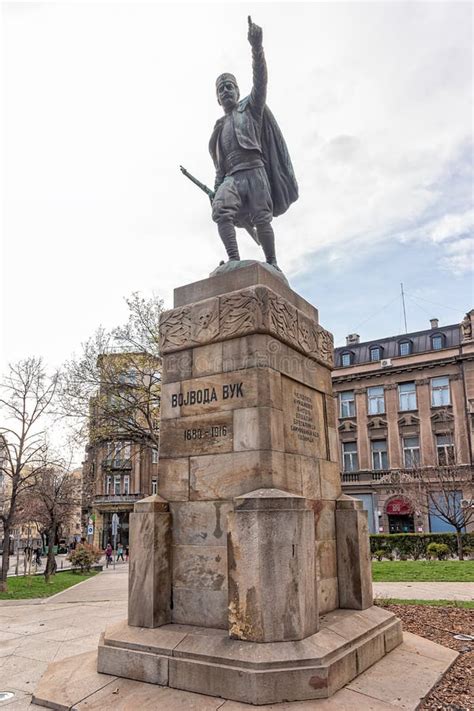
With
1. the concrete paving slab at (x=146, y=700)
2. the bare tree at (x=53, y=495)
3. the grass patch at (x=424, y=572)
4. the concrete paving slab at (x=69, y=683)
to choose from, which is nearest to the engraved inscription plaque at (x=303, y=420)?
the concrete paving slab at (x=146, y=700)

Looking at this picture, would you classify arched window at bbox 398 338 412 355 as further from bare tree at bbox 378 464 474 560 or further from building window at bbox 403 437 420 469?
bare tree at bbox 378 464 474 560

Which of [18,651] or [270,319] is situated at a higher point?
[270,319]

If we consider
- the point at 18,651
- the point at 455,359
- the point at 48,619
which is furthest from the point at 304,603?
the point at 455,359

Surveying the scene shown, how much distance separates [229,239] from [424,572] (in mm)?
14951

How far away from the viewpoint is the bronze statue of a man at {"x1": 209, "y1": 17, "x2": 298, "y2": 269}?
782 centimetres

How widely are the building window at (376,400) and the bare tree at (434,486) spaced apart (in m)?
6.13

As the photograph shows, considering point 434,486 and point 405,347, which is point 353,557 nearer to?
point 434,486

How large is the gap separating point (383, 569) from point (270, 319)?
1559cm

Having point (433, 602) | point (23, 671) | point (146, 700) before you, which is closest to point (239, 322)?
point (146, 700)

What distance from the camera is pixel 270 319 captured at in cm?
652

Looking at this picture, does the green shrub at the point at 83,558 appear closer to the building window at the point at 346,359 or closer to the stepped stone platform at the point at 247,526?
the stepped stone platform at the point at 247,526

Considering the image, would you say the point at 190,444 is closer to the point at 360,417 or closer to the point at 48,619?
the point at 48,619

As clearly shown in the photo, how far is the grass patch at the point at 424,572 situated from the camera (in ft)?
53.9

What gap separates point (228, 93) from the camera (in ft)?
26.5
